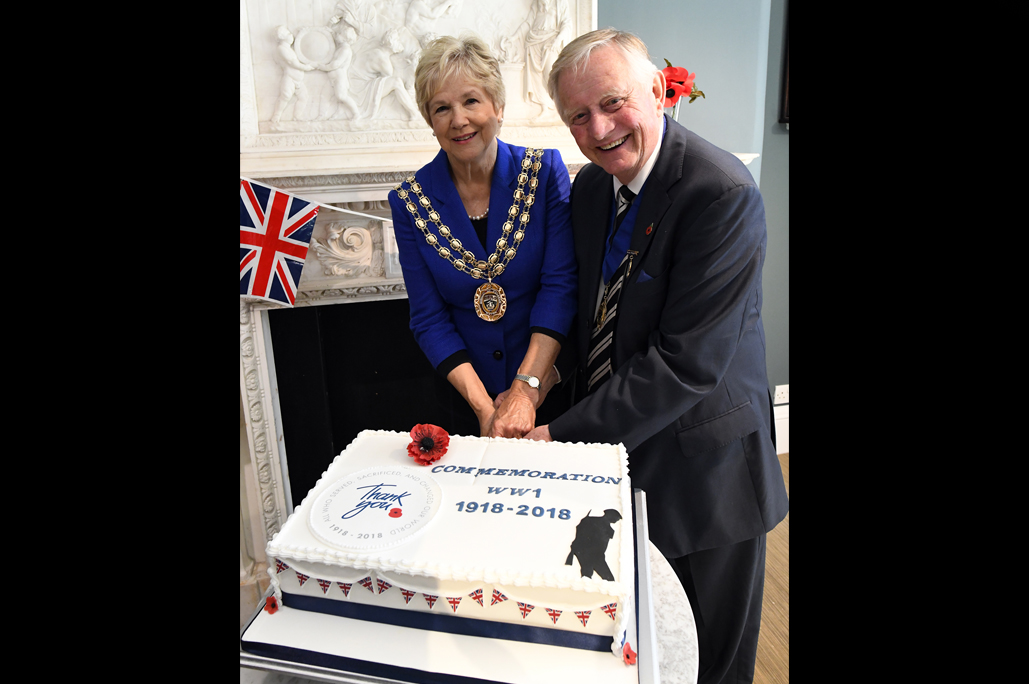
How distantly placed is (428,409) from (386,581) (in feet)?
5.91

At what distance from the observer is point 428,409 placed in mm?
2514

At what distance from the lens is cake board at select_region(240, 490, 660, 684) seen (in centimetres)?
66

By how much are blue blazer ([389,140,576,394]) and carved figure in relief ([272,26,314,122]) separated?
3.02ft

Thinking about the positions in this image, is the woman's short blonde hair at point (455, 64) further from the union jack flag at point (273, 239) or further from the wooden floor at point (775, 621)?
the wooden floor at point (775, 621)

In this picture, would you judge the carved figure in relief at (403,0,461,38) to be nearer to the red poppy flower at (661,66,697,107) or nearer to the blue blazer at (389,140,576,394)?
the red poppy flower at (661,66,697,107)

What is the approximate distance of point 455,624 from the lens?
72 centimetres

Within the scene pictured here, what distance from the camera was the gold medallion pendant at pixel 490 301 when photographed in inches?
52.3

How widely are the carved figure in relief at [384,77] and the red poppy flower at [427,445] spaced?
144 cm

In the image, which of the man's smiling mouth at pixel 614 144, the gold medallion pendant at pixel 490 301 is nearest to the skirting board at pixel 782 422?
the gold medallion pendant at pixel 490 301

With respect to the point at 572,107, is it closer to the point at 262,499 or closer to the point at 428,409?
the point at 428,409

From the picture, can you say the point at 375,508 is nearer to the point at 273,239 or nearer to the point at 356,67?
the point at 273,239

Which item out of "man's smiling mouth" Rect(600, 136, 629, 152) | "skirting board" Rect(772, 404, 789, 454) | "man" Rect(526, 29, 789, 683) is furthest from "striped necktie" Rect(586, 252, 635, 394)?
"skirting board" Rect(772, 404, 789, 454)

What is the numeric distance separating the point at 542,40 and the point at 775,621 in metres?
2.17

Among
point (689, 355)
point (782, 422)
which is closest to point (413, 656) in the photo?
point (689, 355)
